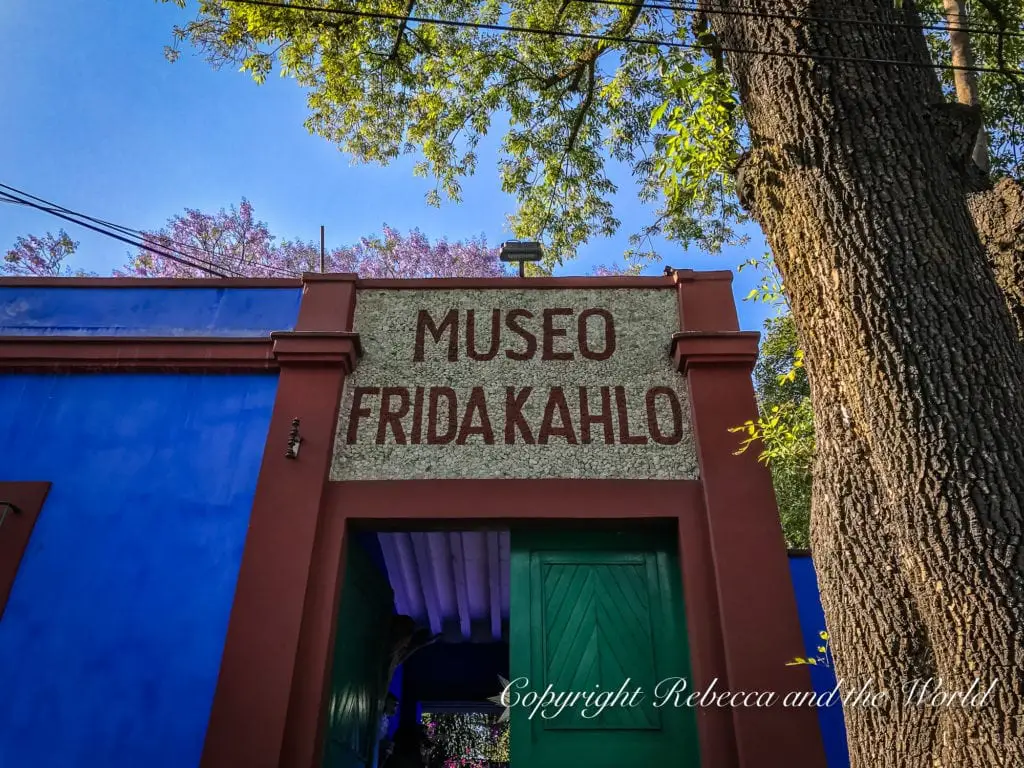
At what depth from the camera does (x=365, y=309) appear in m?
6.07

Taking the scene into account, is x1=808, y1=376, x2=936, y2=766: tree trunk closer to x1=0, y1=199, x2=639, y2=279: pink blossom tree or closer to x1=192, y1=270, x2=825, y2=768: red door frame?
x1=192, y1=270, x2=825, y2=768: red door frame

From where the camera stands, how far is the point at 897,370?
9.00ft

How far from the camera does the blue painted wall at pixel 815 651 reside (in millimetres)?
4484

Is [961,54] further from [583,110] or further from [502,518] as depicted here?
[502,518]

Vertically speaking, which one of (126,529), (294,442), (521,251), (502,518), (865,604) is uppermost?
(521,251)

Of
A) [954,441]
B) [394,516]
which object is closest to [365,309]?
[394,516]

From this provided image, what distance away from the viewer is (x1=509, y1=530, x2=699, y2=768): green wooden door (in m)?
4.57

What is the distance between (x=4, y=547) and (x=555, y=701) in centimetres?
378

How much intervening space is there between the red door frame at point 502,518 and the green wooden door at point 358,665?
378 mm

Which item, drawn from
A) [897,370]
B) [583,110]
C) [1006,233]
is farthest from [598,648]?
[583,110]

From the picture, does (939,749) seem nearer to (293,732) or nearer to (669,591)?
(669,591)

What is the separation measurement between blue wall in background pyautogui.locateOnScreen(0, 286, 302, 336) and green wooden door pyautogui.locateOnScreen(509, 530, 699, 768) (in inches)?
109

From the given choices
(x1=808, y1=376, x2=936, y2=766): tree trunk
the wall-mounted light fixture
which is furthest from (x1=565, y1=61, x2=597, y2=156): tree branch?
(x1=808, y1=376, x2=936, y2=766): tree trunk

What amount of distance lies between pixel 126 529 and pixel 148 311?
198 cm
